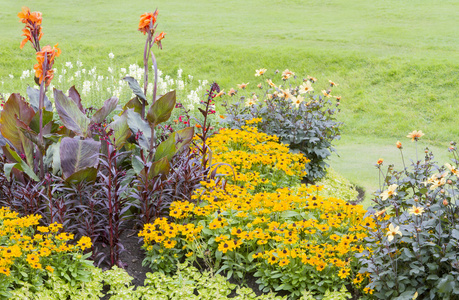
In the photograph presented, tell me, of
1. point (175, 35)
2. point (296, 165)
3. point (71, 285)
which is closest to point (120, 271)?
point (71, 285)

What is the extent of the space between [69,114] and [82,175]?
1.89 feet

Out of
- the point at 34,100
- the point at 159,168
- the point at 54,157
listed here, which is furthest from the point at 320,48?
the point at 54,157

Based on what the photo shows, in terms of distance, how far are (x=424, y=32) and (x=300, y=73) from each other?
542 centimetres

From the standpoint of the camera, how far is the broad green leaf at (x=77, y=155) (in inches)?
136

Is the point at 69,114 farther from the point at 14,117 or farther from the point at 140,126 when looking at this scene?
the point at 140,126

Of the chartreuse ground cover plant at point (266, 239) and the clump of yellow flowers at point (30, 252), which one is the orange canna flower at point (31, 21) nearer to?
the clump of yellow flowers at point (30, 252)

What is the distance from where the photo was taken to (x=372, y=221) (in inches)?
129

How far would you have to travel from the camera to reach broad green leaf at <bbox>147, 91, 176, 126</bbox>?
3740mm

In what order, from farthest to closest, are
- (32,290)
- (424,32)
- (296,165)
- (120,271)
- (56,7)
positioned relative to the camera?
1. (56,7)
2. (424,32)
3. (296,165)
4. (120,271)
5. (32,290)

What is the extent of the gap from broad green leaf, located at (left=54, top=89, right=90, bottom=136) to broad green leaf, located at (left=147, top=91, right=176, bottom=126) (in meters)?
0.53

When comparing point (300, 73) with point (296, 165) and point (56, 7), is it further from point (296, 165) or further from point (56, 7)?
point (56, 7)

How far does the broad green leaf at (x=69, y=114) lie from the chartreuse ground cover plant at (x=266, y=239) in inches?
39.5

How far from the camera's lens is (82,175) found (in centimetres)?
342

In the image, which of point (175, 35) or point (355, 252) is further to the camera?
point (175, 35)
